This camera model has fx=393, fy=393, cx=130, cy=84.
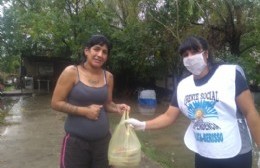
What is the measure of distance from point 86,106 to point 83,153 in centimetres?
38

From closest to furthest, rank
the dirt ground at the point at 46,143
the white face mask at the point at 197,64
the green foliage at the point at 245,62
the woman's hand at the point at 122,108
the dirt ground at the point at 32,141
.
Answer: the white face mask at the point at 197,64
the woman's hand at the point at 122,108
the dirt ground at the point at 32,141
the dirt ground at the point at 46,143
the green foliage at the point at 245,62

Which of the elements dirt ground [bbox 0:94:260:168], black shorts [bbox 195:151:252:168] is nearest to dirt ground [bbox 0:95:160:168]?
dirt ground [bbox 0:94:260:168]

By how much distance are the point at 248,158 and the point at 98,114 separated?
46.6 inches

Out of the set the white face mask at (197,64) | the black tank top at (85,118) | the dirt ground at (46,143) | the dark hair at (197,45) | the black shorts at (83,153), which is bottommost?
the dirt ground at (46,143)

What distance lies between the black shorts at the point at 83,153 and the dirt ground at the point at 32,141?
8.48 feet

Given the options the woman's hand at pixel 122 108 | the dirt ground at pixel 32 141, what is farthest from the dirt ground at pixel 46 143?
the woman's hand at pixel 122 108

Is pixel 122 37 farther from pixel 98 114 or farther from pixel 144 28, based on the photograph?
pixel 98 114

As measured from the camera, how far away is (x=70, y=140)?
3.14m

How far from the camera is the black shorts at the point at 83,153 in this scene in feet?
10.3

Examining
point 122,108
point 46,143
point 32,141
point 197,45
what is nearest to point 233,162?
point 197,45

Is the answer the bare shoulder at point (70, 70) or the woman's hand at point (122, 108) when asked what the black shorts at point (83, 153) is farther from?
the bare shoulder at point (70, 70)

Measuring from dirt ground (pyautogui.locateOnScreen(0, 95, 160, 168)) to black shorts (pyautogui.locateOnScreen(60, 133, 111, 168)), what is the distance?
2.58 m

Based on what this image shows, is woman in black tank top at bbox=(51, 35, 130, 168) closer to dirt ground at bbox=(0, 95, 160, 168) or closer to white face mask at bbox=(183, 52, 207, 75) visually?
white face mask at bbox=(183, 52, 207, 75)

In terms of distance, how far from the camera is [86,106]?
10.2 ft
